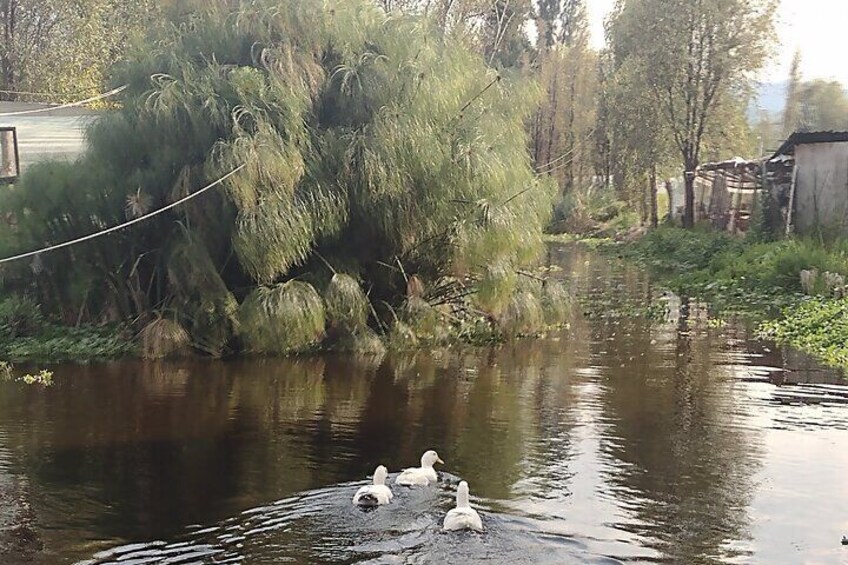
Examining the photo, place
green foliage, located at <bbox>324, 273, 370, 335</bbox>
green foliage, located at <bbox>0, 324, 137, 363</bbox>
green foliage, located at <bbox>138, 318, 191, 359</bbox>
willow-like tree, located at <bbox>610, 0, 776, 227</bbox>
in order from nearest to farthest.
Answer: green foliage, located at <bbox>138, 318, 191, 359</bbox>, green foliage, located at <bbox>324, 273, 370, 335</bbox>, green foliage, located at <bbox>0, 324, 137, 363</bbox>, willow-like tree, located at <bbox>610, 0, 776, 227</bbox>

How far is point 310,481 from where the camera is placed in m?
9.67

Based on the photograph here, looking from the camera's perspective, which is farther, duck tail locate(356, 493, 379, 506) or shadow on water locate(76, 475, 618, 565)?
duck tail locate(356, 493, 379, 506)

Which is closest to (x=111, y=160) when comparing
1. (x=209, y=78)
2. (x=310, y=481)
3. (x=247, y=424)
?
(x=209, y=78)

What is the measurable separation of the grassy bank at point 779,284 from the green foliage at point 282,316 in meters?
7.77

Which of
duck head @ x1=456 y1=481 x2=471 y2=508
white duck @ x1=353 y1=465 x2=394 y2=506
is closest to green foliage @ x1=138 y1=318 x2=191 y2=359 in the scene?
white duck @ x1=353 y1=465 x2=394 y2=506

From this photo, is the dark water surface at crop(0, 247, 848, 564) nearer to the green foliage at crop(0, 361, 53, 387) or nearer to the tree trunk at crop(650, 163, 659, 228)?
the green foliage at crop(0, 361, 53, 387)

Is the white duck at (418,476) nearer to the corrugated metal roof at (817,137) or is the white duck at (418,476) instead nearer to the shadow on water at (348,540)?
the shadow on water at (348,540)

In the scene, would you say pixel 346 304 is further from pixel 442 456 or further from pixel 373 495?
pixel 373 495

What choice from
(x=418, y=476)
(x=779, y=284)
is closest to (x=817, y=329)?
(x=779, y=284)

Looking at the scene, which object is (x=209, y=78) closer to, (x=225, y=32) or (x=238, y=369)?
(x=225, y=32)

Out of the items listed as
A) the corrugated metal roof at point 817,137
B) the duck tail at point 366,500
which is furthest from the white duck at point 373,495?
the corrugated metal roof at point 817,137

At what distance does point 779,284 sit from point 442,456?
13363mm

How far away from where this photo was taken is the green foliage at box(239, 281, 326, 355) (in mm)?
15430

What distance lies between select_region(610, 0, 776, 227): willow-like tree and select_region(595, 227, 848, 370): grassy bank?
23.9 ft
